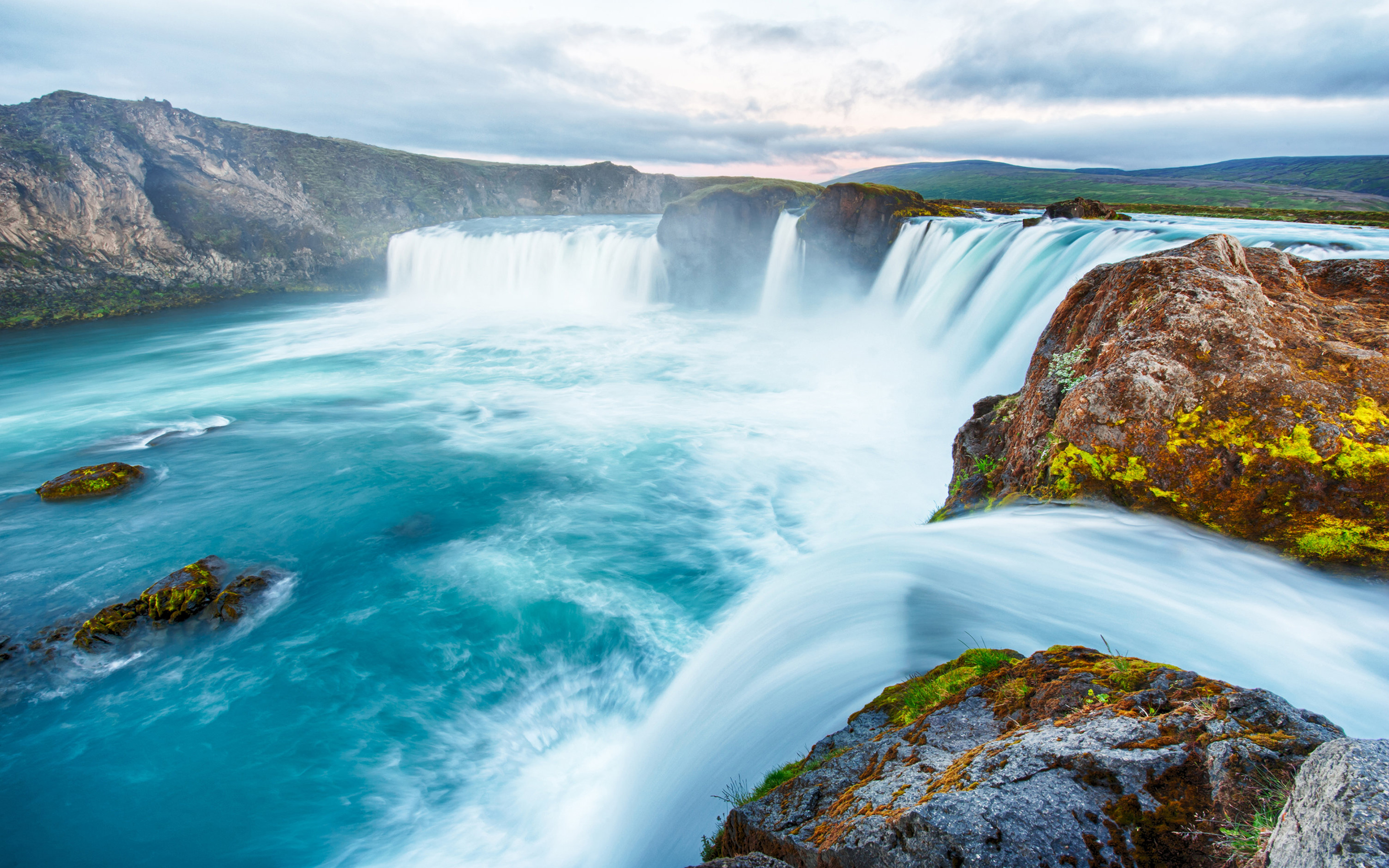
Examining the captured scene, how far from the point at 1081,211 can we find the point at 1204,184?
129m

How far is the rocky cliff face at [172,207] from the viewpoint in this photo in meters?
33.2

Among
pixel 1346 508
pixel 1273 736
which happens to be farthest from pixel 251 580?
pixel 1346 508

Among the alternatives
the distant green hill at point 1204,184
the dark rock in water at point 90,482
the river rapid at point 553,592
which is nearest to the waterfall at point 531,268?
the river rapid at point 553,592

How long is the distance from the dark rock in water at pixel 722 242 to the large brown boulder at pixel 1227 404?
28.1m

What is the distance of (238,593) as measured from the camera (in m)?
8.85

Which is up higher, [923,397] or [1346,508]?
[1346,508]

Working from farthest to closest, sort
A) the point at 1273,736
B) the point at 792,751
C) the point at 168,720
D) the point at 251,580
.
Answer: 1. the point at 251,580
2. the point at 168,720
3. the point at 792,751
4. the point at 1273,736

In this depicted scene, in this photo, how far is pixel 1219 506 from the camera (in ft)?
17.3

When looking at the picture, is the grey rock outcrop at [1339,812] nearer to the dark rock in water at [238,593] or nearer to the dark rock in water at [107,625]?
the dark rock in water at [238,593]

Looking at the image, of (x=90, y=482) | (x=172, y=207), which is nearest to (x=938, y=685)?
(x=90, y=482)

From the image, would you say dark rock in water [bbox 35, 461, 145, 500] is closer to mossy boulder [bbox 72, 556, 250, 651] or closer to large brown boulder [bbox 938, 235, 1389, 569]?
mossy boulder [bbox 72, 556, 250, 651]

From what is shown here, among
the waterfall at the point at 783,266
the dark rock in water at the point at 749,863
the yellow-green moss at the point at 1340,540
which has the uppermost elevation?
the waterfall at the point at 783,266

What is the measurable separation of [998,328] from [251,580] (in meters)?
18.0

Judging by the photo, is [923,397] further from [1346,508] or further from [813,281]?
[813,281]
